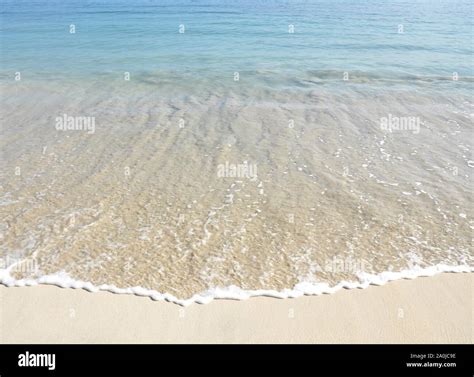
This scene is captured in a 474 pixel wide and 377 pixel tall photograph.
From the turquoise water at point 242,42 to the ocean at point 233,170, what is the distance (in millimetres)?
198

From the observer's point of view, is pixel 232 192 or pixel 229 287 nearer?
pixel 229 287

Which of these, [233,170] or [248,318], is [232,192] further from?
[248,318]

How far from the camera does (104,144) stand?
28.9 feet

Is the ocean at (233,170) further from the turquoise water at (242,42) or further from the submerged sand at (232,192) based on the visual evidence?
the turquoise water at (242,42)

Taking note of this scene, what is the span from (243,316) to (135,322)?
109 cm

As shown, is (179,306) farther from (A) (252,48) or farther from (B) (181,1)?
(B) (181,1)

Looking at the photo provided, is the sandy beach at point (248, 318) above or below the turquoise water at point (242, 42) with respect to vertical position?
below

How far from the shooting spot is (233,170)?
7750mm

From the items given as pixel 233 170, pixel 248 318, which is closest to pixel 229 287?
pixel 248 318

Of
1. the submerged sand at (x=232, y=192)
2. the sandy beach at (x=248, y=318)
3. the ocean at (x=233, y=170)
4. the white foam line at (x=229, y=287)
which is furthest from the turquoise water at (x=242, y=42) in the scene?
the sandy beach at (x=248, y=318)

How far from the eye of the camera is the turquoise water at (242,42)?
15.0m

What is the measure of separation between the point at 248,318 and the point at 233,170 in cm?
363

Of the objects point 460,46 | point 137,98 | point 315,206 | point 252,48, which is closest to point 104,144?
→ point 137,98

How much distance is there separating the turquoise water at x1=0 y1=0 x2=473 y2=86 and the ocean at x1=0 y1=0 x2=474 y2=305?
20 centimetres
